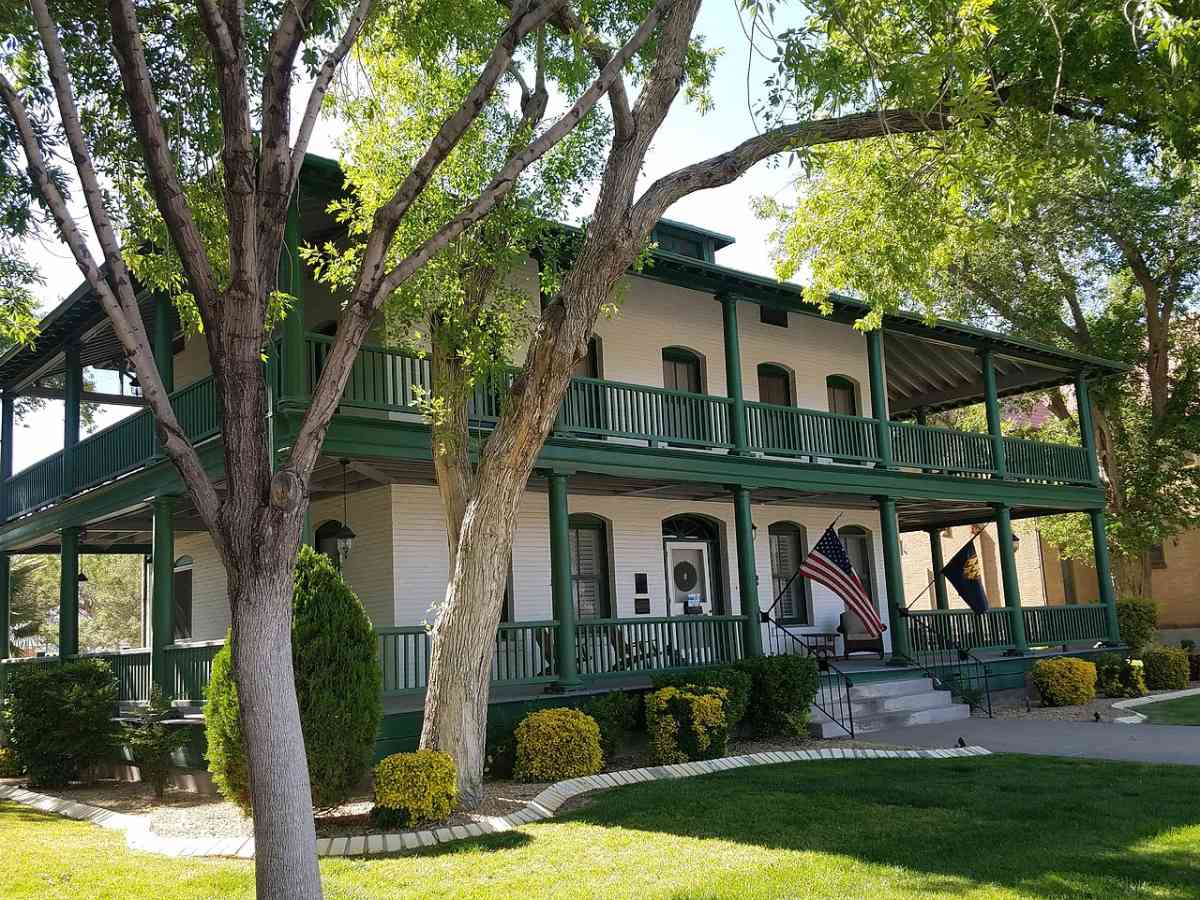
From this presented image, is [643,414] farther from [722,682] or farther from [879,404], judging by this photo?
[879,404]

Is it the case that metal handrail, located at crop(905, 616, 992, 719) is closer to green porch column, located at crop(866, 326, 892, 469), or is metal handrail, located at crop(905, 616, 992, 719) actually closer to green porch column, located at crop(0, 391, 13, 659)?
green porch column, located at crop(866, 326, 892, 469)

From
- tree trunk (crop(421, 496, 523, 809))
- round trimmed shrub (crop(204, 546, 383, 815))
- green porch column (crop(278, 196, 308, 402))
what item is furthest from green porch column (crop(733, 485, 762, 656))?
green porch column (crop(278, 196, 308, 402))

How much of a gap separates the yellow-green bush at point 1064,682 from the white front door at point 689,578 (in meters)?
5.67

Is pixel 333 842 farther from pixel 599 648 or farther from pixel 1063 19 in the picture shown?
pixel 1063 19

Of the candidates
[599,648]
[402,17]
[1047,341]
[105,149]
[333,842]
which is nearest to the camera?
[333,842]

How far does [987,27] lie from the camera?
30.6 feet

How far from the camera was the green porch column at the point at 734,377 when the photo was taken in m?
16.9

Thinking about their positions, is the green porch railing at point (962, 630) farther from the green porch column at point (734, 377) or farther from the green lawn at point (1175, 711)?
the green porch column at point (734, 377)

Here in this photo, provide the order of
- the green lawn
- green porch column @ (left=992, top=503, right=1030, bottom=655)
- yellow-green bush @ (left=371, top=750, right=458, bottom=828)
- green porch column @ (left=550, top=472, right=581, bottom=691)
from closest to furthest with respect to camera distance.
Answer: yellow-green bush @ (left=371, top=750, right=458, bottom=828) < green porch column @ (left=550, top=472, right=581, bottom=691) < the green lawn < green porch column @ (left=992, top=503, right=1030, bottom=655)

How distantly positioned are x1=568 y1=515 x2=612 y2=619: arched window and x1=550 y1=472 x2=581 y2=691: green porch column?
116 inches

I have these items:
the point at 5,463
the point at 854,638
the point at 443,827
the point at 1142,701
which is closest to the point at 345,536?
the point at 443,827

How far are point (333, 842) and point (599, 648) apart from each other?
5978mm

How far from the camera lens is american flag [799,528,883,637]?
15.3 metres

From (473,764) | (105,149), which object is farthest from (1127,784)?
(105,149)
